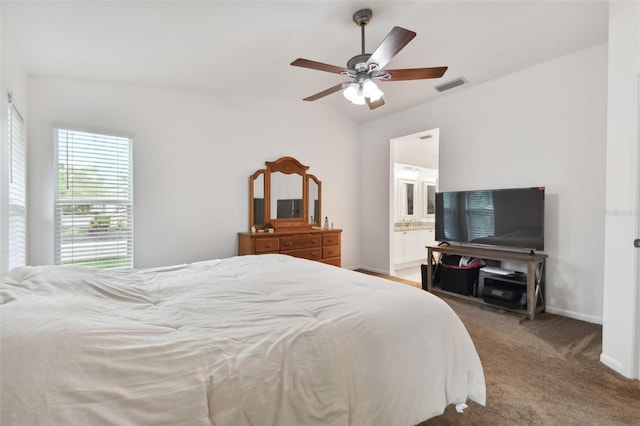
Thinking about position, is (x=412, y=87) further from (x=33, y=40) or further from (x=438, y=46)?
(x=33, y=40)

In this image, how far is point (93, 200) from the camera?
10.5 ft

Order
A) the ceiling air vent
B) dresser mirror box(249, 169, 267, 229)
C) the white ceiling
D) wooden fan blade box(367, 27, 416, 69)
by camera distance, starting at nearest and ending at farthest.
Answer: wooden fan blade box(367, 27, 416, 69)
the white ceiling
the ceiling air vent
dresser mirror box(249, 169, 267, 229)

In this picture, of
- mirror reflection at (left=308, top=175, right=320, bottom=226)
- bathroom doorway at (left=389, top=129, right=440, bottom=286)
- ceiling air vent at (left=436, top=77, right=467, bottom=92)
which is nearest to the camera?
ceiling air vent at (left=436, top=77, right=467, bottom=92)

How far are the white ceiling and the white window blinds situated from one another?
24.7 inches

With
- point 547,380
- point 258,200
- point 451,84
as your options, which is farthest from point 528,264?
point 258,200

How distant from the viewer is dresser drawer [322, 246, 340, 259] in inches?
178

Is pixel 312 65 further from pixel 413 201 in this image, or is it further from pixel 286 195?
pixel 413 201

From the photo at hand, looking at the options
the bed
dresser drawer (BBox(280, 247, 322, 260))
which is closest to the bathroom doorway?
dresser drawer (BBox(280, 247, 322, 260))

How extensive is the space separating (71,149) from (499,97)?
15.9ft

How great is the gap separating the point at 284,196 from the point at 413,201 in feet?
11.3

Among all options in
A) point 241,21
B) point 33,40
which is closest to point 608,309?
point 241,21

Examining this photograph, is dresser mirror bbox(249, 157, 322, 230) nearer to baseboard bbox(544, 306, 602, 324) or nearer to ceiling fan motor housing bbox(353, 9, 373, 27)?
ceiling fan motor housing bbox(353, 9, 373, 27)

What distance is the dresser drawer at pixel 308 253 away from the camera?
167 inches

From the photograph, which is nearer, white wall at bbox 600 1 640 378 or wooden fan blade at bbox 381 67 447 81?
white wall at bbox 600 1 640 378
